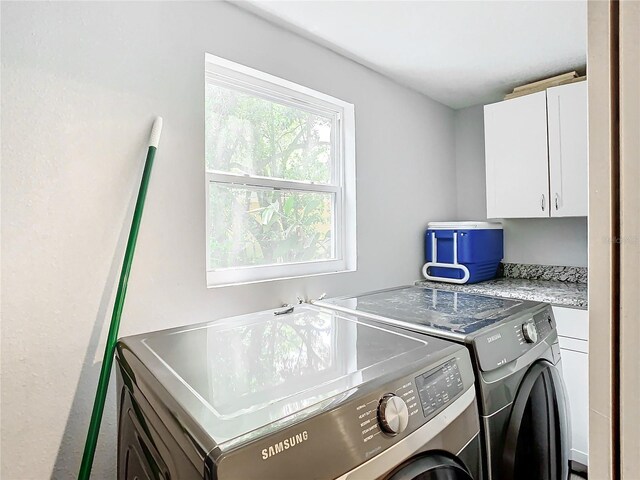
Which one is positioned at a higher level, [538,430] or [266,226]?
[266,226]

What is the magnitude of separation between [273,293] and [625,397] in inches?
64.5

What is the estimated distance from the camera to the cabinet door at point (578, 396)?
1958 mm

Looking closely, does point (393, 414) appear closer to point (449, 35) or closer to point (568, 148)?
point (449, 35)

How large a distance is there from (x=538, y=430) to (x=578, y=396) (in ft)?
3.37

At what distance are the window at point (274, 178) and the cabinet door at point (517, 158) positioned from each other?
1149 mm

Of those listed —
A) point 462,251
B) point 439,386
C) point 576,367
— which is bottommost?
point 576,367

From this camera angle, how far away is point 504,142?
263 centimetres

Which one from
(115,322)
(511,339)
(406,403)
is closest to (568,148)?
(511,339)

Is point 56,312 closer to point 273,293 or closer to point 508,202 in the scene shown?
point 273,293

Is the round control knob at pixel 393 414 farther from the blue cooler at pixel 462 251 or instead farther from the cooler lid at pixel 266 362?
the blue cooler at pixel 462 251

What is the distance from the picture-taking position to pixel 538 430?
1234 millimetres

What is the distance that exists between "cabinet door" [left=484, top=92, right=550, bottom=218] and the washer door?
2.13 metres

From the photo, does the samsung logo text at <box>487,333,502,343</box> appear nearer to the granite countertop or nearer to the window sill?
the granite countertop

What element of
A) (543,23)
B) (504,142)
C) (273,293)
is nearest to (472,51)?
(543,23)
